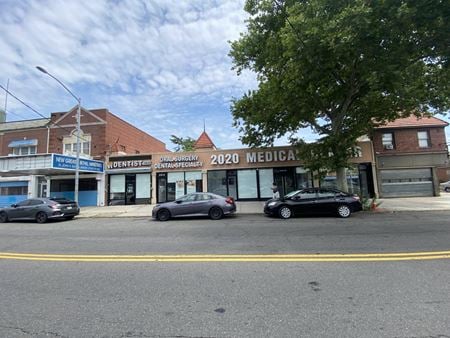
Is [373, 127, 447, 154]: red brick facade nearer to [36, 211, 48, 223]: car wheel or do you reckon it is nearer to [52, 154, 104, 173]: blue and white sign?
[52, 154, 104, 173]: blue and white sign

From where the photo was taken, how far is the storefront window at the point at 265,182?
23766 millimetres

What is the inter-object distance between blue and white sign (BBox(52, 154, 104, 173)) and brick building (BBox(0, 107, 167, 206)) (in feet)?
0.80

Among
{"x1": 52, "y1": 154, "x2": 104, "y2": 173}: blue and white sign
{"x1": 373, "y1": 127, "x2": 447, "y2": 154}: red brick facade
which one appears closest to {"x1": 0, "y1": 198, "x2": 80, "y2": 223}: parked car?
{"x1": 52, "y1": 154, "x2": 104, "y2": 173}: blue and white sign

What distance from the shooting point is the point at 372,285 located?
4.73 meters

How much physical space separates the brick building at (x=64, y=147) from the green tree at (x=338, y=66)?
1302 cm

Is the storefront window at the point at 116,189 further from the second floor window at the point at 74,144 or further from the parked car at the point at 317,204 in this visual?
the parked car at the point at 317,204

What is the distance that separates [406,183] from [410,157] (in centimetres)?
219

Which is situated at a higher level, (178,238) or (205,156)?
(205,156)

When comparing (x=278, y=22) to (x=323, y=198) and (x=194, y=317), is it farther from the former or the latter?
(x=194, y=317)

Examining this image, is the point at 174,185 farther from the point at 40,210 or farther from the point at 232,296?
the point at 232,296

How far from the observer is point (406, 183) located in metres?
24.4

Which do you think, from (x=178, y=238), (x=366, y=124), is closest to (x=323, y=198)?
(x=366, y=124)

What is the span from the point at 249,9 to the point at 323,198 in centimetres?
1093

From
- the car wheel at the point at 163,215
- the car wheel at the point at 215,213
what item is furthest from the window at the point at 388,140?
the car wheel at the point at 163,215
